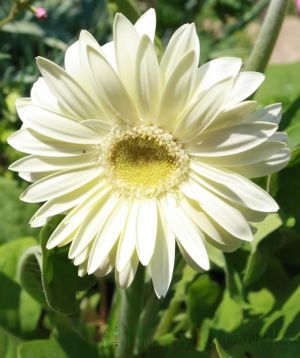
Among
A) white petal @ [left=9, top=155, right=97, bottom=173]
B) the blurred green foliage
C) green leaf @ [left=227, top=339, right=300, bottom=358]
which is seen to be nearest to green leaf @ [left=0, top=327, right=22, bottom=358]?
the blurred green foliage

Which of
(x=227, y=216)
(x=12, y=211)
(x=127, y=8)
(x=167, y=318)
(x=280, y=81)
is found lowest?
(x=167, y=318)

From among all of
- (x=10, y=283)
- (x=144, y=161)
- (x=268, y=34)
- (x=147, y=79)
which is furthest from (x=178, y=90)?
(x=10, y=283)

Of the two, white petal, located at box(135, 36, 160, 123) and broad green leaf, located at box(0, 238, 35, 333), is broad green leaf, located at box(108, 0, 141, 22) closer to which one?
white petal, located at box(135, 36, 160, 123)

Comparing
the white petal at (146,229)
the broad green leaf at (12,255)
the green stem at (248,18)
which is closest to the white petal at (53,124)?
the white petal at (146,229)

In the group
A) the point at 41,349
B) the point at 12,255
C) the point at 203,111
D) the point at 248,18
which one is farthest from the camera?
the point at 248,18

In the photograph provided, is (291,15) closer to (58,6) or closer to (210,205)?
(58,6)

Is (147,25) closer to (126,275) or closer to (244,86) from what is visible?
(244,86)
